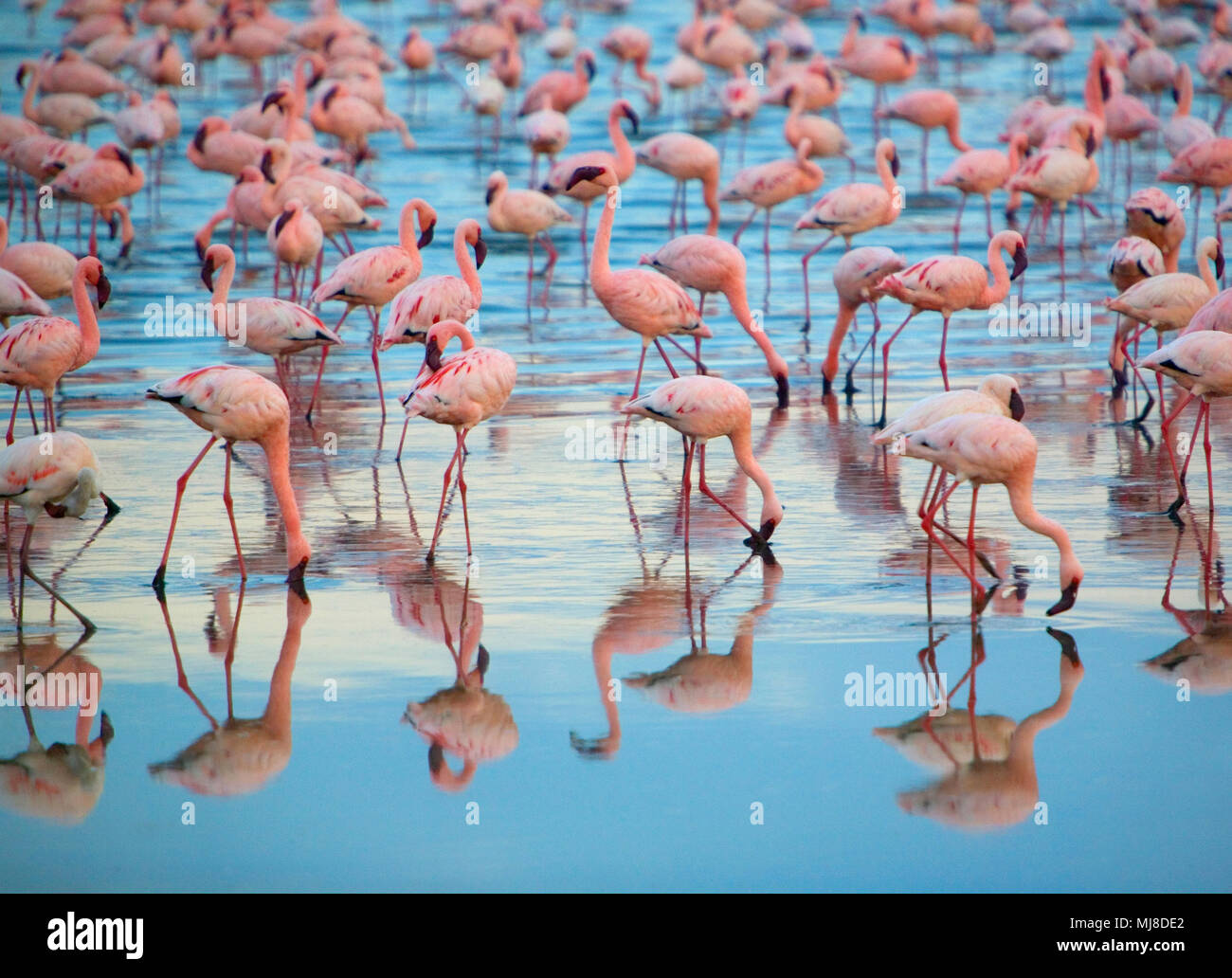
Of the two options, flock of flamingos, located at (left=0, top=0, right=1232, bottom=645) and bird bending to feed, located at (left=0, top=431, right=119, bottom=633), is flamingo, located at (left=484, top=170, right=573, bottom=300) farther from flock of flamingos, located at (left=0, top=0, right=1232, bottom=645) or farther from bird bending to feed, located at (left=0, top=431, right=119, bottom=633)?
bird bending to feed, located at (left=0, top=431, right=119, bottom=633)

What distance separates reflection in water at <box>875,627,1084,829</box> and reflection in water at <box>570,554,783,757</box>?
2.24ft

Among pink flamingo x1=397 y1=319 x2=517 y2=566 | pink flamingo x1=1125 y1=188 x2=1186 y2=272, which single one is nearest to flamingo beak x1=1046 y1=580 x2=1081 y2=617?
pink flamingo x1=397 y1=319 x2=517 y2=566

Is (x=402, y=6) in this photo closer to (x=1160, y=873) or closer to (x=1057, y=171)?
(x=1057, y=171)

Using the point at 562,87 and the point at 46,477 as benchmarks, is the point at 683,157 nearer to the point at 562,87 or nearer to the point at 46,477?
the point at 562,87

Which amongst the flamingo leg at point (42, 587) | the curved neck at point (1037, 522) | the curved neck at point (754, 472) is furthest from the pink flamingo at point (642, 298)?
the flamingo leg at point (42, 587)

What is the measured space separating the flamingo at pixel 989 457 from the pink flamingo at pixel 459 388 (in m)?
2.13

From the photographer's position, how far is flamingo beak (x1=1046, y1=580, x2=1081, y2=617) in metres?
6.67

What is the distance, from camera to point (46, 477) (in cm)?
686

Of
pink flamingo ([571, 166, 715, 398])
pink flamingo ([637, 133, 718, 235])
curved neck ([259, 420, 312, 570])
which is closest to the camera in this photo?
curved neck ([259, 420, 312, 570])

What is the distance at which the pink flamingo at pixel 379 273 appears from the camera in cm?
1087

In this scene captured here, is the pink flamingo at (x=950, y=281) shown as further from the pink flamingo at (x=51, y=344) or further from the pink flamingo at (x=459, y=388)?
the pink flamingo at (x=51, y=344)

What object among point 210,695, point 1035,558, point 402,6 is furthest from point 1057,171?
point 402,6

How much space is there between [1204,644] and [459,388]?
3.57 metres
